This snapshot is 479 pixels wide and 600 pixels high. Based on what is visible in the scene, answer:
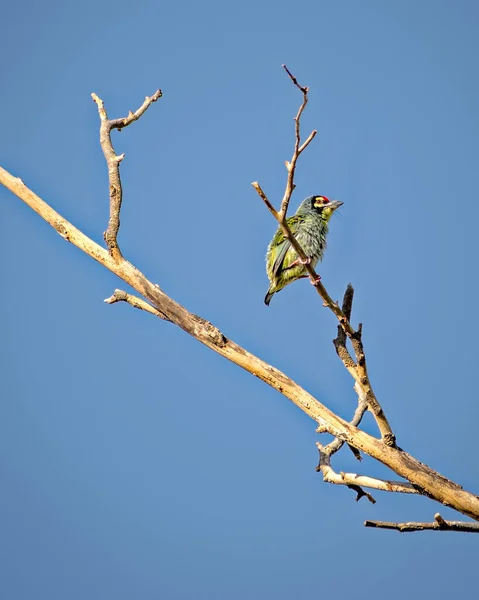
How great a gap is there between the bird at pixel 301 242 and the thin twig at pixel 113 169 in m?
3.56

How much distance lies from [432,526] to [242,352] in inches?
79.0

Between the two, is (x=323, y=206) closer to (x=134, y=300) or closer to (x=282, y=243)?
(x=282, y=243)

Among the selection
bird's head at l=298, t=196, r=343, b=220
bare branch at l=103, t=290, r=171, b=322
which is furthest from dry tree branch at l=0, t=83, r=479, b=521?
bird's head at l=298, t=196, r=343, b=220

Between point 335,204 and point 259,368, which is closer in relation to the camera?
point 259,368

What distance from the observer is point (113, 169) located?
6.22 metres

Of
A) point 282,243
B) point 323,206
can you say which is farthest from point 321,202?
point 282,243

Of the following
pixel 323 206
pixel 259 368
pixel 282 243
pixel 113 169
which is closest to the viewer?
pixel 259 368

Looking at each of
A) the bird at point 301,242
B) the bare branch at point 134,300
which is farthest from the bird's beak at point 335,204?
the bare branch at point 134,300

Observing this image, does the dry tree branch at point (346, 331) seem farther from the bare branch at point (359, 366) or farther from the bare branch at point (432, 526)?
Result: the bare branch at point (432, 526)

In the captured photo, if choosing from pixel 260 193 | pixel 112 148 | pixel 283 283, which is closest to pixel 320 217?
pixel 283 283

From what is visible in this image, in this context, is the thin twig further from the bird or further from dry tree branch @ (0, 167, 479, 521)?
the bird

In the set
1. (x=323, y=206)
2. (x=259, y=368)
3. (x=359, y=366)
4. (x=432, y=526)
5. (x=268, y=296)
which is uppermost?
(x=323, y=206)

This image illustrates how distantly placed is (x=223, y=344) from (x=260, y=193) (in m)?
1.44

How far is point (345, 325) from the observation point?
5.68 meters
